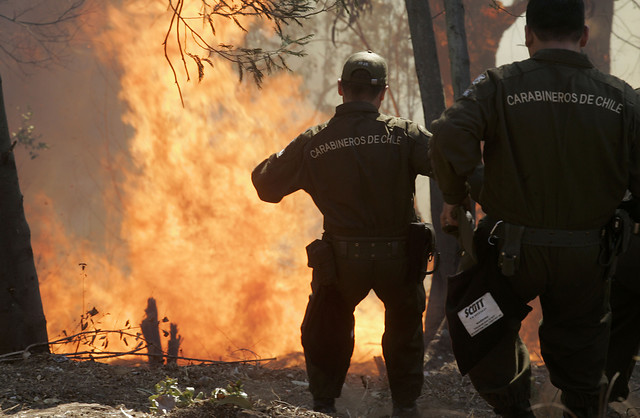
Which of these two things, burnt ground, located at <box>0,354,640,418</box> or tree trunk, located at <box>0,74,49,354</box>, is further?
tree trunk, located at <box>0,74,49,354</box>

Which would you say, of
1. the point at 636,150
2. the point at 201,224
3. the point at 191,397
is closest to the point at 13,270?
the point at 191,397

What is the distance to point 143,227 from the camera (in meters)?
12.2

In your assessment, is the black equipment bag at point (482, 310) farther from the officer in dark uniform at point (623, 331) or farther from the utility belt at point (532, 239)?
the officer in dark uniform at point (623, 331)

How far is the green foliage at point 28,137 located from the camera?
13.1 m

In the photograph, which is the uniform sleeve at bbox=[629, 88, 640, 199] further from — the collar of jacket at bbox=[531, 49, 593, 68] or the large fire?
the large fire

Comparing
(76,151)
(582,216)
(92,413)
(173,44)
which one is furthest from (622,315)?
(76,151)

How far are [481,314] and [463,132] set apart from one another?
0.80m

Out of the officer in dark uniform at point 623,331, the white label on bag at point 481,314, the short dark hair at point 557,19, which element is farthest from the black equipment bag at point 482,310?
the officer in dark uniform at point 623,331

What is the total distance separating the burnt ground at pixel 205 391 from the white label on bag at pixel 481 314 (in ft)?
1.52

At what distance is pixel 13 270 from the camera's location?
5047mm

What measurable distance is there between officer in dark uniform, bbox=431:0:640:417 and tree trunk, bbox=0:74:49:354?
3662 mm

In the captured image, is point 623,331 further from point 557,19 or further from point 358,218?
point 557,19

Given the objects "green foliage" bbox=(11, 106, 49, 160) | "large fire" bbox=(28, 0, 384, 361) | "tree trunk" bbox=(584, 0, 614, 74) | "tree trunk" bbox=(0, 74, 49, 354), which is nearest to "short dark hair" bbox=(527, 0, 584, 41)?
"tree trunk" bbox=(0, 74, 49, 354)

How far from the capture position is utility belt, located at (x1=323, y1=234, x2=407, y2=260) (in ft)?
12.5
